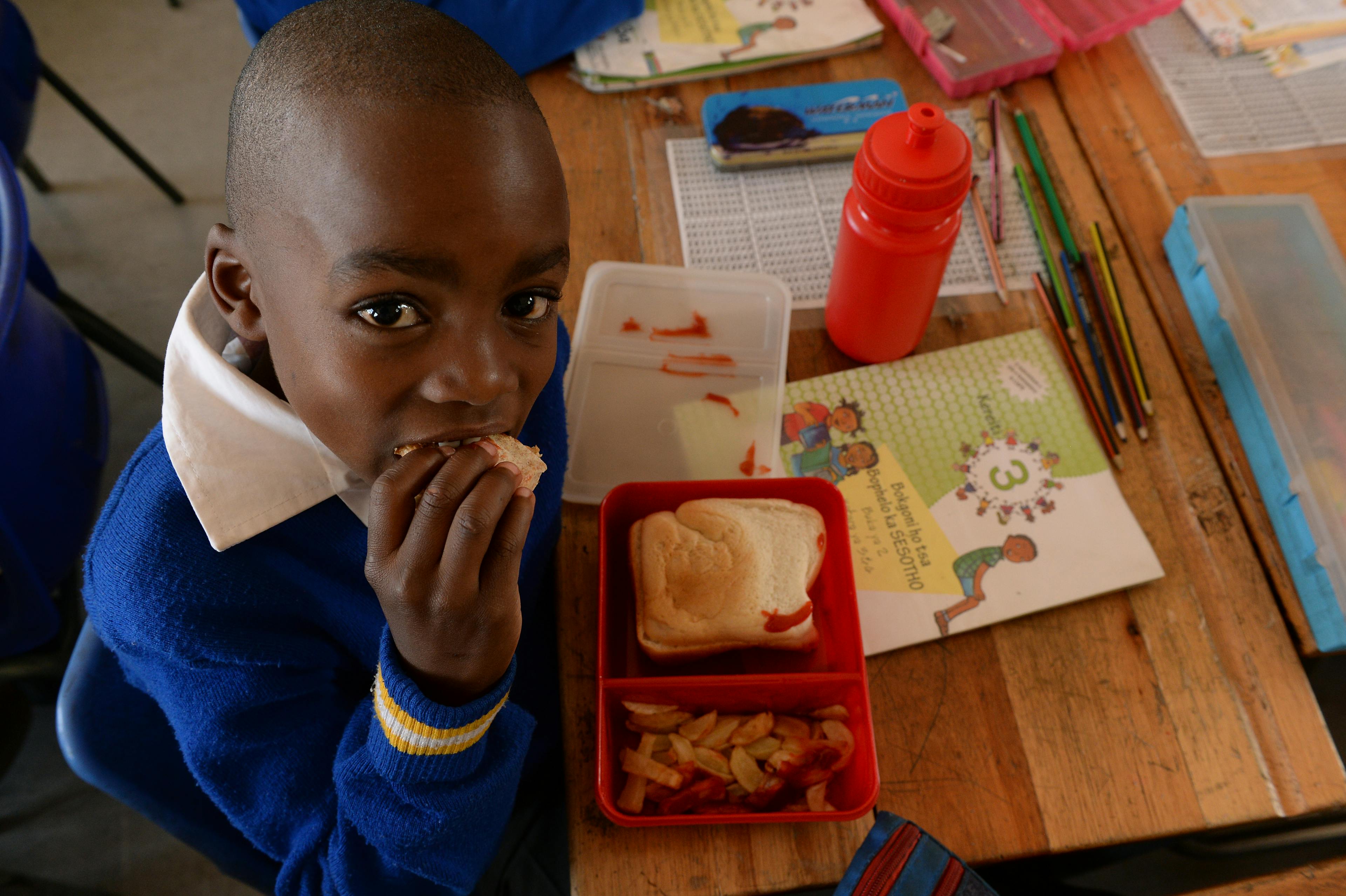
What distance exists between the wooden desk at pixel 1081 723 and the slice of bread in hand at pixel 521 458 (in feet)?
0.72

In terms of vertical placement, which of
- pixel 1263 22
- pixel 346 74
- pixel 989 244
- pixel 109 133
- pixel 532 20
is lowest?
pixel 109 133

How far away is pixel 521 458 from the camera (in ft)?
2.14

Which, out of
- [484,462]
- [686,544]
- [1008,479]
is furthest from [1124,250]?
[484,462]

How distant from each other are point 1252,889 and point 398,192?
Answer: 2.66 feet

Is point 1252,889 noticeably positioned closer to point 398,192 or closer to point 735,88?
point 398,192

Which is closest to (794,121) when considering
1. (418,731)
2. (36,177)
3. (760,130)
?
(760,130)

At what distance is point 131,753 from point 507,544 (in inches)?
18.6

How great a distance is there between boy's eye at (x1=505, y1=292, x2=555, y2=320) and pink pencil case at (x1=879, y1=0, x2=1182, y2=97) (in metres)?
0.85

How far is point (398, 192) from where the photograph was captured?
54 cm

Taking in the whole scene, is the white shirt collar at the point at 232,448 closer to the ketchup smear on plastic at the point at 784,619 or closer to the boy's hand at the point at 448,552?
the boy's hand at the point at 448,552

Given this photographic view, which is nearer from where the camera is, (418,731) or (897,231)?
(418,731)

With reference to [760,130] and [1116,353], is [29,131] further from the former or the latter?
[1116,353]

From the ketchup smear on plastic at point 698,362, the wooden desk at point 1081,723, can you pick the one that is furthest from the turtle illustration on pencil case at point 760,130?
the wooden desk at point 1081,723

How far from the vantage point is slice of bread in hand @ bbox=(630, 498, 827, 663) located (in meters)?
0.79
